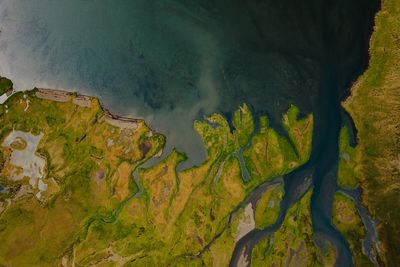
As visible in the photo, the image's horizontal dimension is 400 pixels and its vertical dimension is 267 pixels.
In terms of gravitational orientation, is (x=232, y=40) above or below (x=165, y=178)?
above

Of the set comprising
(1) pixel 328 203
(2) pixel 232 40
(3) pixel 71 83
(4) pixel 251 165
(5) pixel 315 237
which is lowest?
(5) pixel 315 237

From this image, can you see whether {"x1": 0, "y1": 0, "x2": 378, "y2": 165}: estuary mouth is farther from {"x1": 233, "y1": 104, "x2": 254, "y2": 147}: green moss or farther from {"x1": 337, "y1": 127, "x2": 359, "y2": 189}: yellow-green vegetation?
{"x1": 337, "y1": 127, "x2": 359, "y2": 189}: yellow-green vegetation

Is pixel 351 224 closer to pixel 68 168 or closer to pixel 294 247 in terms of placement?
pixel 294 247

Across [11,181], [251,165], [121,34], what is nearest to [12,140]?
[11,181]

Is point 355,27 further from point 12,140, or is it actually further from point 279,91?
point 12,140

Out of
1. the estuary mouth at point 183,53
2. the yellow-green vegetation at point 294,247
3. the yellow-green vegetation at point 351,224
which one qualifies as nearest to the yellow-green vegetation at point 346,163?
the yellow-green vegetation at point 351,224
